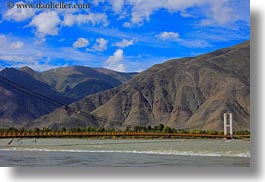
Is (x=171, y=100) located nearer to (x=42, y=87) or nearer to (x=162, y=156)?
(x=42, y=87)

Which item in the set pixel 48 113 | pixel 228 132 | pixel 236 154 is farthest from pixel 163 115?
pixel 236 154

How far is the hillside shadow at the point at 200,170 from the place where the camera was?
344 inches

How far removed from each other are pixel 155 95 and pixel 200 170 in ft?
63.8

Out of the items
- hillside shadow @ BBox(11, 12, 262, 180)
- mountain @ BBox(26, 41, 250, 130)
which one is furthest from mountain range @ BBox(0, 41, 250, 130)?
hillside shadow @ BBox(11, 12, 262, 180)

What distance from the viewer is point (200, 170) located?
885 cm

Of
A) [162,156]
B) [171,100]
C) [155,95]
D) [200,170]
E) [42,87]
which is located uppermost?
[155,95]

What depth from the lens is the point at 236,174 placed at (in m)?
8.76

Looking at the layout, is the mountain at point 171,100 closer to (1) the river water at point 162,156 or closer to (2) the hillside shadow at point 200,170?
(1) the river water at point 162,156

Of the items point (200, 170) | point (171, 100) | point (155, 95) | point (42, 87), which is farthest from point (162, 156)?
point (155, 95)

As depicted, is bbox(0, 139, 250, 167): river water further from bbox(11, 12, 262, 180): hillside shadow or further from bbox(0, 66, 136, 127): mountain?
bbox(0, 66, 136, 127): mountain

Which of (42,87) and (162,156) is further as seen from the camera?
(42,87)

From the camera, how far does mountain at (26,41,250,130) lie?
17062 mm

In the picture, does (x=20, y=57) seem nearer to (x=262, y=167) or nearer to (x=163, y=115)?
(x=262, y=167)

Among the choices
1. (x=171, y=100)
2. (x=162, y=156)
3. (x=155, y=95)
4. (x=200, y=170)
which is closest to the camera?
(x=200, y=170)
